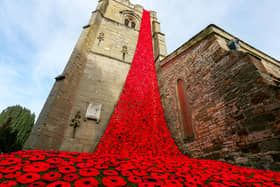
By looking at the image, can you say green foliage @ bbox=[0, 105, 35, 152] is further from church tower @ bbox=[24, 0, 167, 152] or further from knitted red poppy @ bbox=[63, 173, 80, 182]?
knitted red poppy @ bbox=[63, 173, 80, 182]

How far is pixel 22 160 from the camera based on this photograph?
104 inches

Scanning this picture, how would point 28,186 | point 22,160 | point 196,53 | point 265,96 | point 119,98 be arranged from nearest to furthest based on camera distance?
point 28,186
point 22,160
point 265,96
point 196,53
point 119,98

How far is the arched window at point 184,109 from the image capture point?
5.43 m

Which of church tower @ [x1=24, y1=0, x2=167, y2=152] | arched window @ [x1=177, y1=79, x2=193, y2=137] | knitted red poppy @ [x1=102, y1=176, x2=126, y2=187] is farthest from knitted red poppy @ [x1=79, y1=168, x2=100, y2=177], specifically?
arched window @ [x1=177, y1=79, x2=193, y2=137]

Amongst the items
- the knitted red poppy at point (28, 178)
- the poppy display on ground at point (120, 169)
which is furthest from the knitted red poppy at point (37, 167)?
the knitted red poppy at point (28, 178)

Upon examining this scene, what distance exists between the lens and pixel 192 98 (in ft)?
18.2

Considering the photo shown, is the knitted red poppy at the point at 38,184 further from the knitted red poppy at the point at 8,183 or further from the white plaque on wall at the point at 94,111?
the white plaque on wall at the point at 94,111

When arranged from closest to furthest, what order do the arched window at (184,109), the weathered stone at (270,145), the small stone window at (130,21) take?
the weathered stone at (270,145) → the arched window at (184,109) → the small stone window at (130,21)

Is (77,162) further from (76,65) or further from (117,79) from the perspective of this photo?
(117,79)

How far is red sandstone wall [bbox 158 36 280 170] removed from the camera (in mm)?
3182

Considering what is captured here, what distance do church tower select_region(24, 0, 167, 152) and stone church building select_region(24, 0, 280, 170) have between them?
35mm

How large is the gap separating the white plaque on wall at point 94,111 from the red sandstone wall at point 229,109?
3490 millimetres

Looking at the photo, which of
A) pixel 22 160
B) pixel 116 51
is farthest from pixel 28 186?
pixel 116 51

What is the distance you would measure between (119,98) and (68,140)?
314 cm
